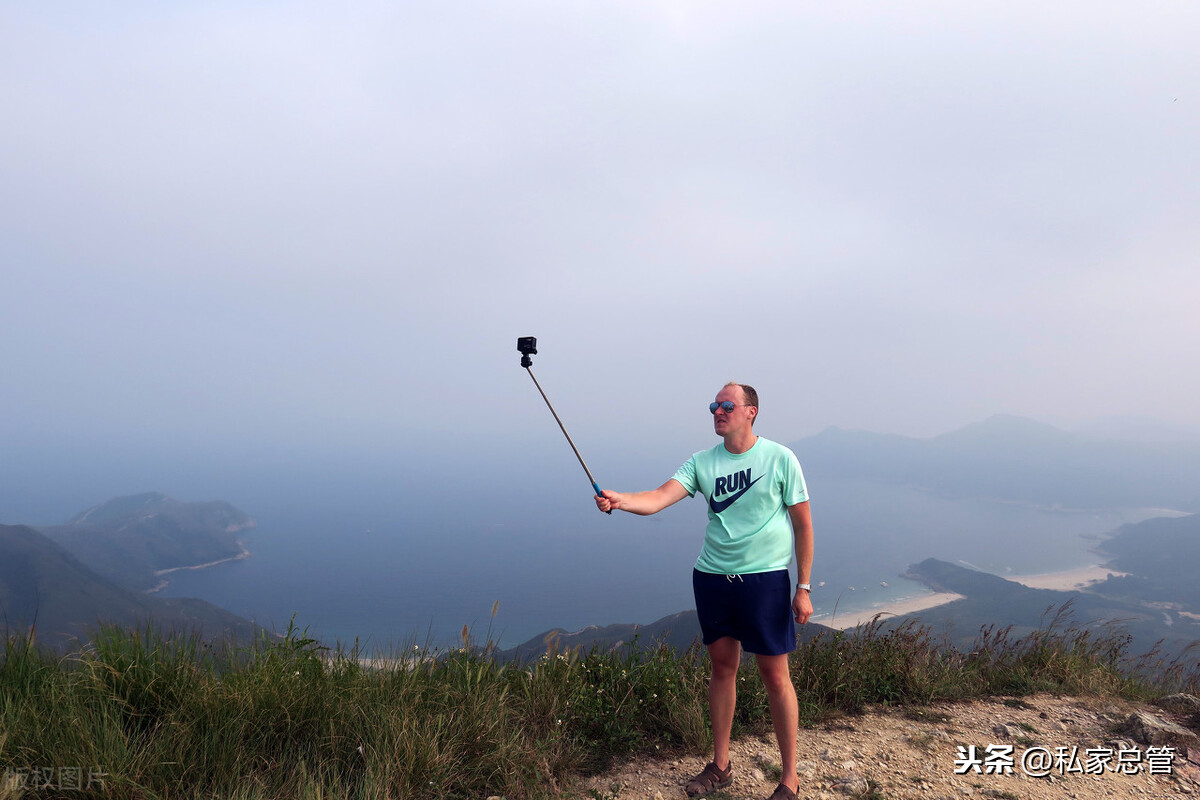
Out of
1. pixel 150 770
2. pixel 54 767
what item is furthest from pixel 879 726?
pixel 54 767

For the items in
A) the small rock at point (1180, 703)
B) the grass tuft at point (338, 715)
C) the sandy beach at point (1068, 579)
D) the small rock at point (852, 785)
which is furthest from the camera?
the sandy beach at point (1068, 579)

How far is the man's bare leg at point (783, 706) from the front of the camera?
3.41m

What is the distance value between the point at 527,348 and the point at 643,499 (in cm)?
122

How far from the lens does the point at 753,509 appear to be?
3.47 metres

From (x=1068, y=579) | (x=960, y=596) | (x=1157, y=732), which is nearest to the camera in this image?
(x=1157, y=732)

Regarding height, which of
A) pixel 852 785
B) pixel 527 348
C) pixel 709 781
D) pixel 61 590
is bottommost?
pixel 61 590

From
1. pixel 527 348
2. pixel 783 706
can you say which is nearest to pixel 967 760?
pixel 783 706

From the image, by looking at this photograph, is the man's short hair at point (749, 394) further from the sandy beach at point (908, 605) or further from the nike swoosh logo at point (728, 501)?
the sandy beach at point (908, 605)

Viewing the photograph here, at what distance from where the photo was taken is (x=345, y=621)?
6398 inches

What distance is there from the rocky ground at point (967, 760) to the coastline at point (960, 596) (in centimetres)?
12772

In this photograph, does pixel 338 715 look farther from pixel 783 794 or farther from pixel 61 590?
pixel 61 590

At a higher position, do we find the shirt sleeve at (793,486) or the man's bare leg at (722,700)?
the shirt sleeve at (793,486)

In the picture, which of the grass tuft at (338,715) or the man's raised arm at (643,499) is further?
the man's raised arm at (643,499)

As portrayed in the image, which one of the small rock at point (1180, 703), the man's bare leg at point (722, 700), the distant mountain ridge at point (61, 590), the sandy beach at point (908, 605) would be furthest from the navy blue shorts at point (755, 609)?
the sandy beach at point (908, 605)
